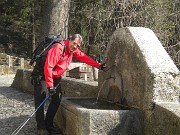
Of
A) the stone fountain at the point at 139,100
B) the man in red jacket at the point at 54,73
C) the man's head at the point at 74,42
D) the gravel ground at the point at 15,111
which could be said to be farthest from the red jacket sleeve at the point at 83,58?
the gravel ground at the point at 15,111

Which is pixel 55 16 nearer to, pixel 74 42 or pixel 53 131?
pixel 74 42

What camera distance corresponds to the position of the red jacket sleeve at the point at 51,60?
5.32 metres

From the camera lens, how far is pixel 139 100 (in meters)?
→ 5.02

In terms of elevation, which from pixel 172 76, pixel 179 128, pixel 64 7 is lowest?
pixel 179 128

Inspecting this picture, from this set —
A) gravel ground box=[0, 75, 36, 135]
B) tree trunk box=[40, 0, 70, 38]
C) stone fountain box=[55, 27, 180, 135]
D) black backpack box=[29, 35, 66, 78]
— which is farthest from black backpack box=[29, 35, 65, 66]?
tree trunk box=[40, 0, 70, 38]

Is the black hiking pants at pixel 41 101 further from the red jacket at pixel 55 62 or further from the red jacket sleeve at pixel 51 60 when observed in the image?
the red jacket sleeve at pixel 51 60

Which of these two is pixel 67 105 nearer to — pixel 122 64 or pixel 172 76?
pixel 122 64

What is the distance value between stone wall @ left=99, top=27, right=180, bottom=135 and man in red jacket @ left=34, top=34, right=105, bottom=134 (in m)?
0.62

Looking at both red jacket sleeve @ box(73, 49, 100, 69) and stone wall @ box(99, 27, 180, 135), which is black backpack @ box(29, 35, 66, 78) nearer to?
red jacket sleeve @ box(73, 49, 100, 69)

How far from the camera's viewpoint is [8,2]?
97.7 ft

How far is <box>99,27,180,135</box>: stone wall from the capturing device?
4.52 metres

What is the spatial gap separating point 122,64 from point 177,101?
1.10 m

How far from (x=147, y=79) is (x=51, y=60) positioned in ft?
4.44

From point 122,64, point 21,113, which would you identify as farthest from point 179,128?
point 21,113
